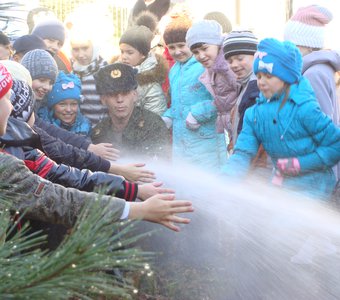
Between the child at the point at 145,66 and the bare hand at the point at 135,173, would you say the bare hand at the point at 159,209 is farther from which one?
the child at the point at 145,66

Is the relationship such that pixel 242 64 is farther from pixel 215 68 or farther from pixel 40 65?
pixel 40 65

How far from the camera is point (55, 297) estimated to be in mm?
1491

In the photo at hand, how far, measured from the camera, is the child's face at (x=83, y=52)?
24.1 feet

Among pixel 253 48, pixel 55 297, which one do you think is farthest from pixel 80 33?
pixel 55 297

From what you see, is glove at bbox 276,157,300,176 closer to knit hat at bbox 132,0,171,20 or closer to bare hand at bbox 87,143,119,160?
bare hand at bbox 87,143,119,160

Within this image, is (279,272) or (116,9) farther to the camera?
(116,9)

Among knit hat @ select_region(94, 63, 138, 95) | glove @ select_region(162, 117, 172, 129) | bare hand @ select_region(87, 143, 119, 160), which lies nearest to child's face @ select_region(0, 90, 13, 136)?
bare hand @ select_region(87, 143, 119, 160)

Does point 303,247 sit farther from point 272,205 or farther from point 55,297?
point 55,297

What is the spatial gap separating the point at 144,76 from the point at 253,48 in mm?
1261

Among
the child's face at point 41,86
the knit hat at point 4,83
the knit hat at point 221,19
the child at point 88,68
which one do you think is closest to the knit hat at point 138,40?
the child at point 88,68

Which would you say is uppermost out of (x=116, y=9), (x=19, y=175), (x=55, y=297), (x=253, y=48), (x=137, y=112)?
(x=55, y=297)

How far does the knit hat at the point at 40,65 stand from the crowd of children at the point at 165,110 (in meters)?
0.01

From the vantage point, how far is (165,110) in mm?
7078

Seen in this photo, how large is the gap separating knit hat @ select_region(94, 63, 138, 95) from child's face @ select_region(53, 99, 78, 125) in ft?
1.01
